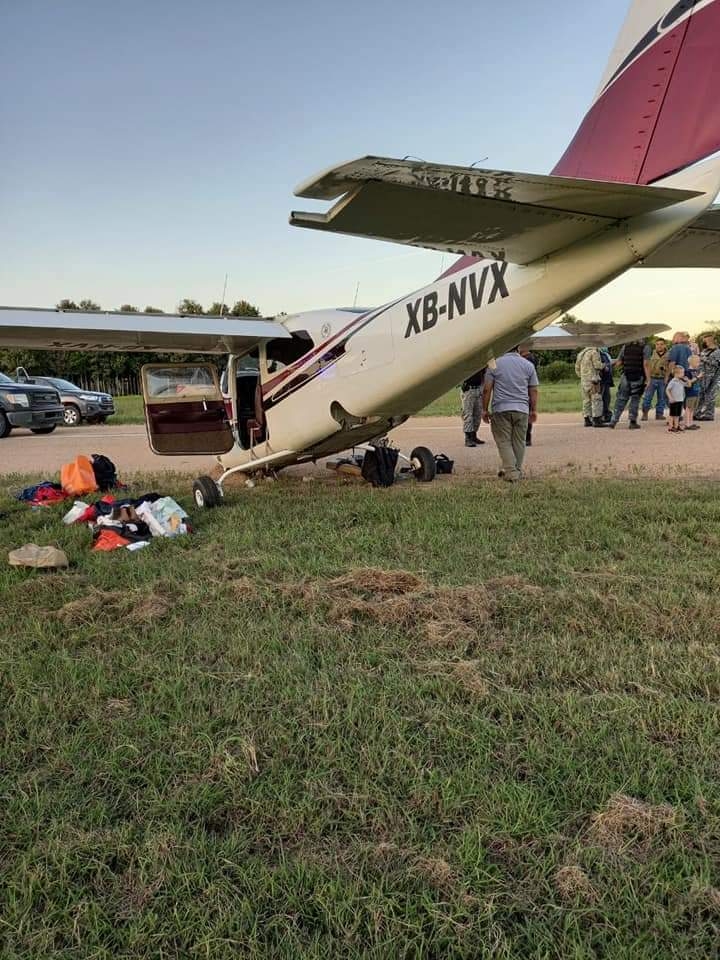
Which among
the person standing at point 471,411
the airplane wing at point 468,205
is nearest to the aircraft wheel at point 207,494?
the airplane wing at point 468,205

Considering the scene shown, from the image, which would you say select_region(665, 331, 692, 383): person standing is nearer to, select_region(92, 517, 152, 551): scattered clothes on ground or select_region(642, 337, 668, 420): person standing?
select_region(642, 337, 668, 420): person standing

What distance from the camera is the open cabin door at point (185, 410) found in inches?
333

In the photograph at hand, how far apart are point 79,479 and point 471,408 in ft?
24.9

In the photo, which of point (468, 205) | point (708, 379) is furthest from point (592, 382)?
point (468, 205)

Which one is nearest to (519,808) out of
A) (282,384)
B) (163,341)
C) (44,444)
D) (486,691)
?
(486,691)

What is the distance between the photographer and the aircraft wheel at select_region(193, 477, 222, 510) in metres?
7.21

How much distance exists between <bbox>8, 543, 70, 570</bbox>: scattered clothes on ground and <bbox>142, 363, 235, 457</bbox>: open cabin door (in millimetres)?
3766

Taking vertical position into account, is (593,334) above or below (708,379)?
above

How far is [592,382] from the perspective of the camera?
14.6 metres

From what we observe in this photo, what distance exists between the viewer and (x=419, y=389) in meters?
6.77

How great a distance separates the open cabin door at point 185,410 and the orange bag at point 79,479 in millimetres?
881

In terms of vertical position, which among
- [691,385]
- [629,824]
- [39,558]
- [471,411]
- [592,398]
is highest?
[691,385]

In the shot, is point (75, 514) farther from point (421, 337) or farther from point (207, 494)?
point (421, 337)

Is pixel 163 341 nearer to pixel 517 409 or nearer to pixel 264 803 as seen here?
pixel 517 409
